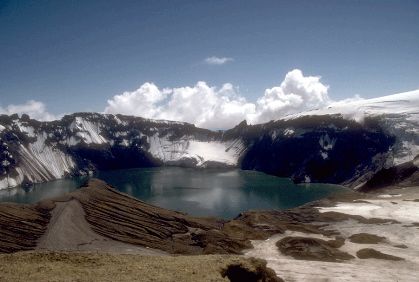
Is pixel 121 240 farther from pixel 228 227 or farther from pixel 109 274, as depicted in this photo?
pixel 109 274

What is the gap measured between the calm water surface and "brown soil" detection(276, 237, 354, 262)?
3946cm

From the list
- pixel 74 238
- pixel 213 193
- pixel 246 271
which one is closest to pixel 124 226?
pixel 74 238

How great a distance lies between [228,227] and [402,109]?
490 ft

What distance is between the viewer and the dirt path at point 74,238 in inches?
2303

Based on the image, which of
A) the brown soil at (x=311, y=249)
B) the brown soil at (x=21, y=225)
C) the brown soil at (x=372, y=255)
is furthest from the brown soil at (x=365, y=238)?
the brown soil at (x=21, y=225)

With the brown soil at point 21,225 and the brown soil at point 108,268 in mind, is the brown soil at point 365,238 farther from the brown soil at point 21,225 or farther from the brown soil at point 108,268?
the brown soil at point 21,225

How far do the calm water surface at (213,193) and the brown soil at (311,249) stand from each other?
3946 cm

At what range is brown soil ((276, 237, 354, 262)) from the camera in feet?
210

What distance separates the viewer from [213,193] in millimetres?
153125

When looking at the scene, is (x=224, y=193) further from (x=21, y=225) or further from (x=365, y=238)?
(x=21, y=225)

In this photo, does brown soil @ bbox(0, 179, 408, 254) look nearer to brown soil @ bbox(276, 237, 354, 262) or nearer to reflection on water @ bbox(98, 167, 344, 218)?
brown soil @ bbox(276, 237, 354, 262)

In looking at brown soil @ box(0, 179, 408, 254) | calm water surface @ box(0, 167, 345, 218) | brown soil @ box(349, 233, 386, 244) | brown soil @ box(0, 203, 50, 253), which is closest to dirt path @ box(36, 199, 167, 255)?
brown soil @ box(0, 179, 408, 254)

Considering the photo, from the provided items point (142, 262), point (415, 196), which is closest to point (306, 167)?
point (415, 196)

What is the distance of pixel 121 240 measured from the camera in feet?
217
